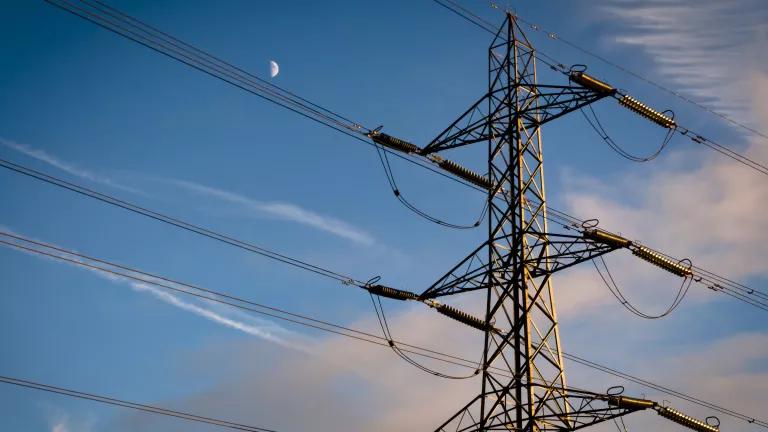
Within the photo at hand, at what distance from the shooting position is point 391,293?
24.6m

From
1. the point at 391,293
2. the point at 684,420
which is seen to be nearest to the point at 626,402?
the point at 684,420

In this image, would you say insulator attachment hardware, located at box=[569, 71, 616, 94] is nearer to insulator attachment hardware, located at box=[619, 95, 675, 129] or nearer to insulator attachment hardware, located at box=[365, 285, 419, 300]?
insulator attachment hardware, located at box=[619, 95, 675, 129]

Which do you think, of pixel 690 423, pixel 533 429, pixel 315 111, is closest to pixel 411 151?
A: pixel 315 111

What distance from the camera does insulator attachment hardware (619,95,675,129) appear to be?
1000 inches

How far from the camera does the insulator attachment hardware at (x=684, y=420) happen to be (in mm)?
21234

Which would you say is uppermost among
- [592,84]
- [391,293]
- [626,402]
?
[592,84]

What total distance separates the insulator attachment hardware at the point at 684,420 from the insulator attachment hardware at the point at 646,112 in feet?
32.7

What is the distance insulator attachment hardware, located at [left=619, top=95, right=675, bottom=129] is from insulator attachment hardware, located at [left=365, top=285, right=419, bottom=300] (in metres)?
9.40

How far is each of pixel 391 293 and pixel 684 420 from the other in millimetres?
9382

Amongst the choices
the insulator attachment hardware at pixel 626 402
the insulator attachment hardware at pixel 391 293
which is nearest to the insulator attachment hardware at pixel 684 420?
the insulator attachment hardware at pixel 626 402

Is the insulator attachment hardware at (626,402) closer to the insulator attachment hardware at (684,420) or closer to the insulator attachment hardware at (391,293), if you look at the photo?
the insulator attachment hardware at (684,420)

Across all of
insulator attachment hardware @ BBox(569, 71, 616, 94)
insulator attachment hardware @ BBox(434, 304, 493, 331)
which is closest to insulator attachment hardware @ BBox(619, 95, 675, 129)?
insulator attachment hardware @ BBox(569, 71, 616, 94)

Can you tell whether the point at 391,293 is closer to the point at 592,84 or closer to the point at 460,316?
the point at 460,316

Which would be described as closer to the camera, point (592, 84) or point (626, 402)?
point (626, 402)
